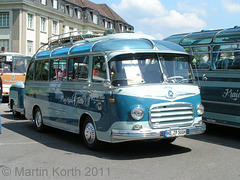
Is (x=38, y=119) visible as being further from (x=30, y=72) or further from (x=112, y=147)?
(x=112, y=147)

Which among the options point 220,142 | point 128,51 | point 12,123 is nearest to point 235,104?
point 220,142

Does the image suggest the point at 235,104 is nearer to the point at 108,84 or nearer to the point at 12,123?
the point at 108,84

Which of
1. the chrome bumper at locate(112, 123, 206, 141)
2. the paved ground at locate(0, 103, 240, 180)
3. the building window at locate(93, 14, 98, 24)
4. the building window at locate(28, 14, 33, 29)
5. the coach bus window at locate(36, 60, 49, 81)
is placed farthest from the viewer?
the building window at locate(93, 14, 98, 24)

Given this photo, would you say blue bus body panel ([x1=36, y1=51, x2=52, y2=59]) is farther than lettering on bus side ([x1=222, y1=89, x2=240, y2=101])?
Yes

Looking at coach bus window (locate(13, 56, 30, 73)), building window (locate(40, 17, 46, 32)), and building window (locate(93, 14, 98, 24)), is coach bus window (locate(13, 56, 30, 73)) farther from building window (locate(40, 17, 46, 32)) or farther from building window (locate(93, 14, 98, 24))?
building window (locate(93, 14, 98, 24))

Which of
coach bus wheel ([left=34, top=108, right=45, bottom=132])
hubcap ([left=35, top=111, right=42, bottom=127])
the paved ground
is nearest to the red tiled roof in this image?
coach bus wheel ([left=34, top=108, right=45, bottom=132])

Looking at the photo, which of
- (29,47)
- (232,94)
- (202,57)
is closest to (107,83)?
(232,94)

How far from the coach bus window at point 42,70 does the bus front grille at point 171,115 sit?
4.92m

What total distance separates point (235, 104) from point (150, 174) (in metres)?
4.41

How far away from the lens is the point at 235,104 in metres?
9.95

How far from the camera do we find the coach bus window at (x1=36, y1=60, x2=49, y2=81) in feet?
38.1

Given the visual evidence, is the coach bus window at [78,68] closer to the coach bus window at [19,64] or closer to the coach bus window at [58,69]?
the coach bus window at [58,69]

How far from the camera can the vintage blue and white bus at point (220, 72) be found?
32.9 ft

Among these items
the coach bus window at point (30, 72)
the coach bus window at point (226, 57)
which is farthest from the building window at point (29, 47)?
the coach bus window at point (226, 57)
